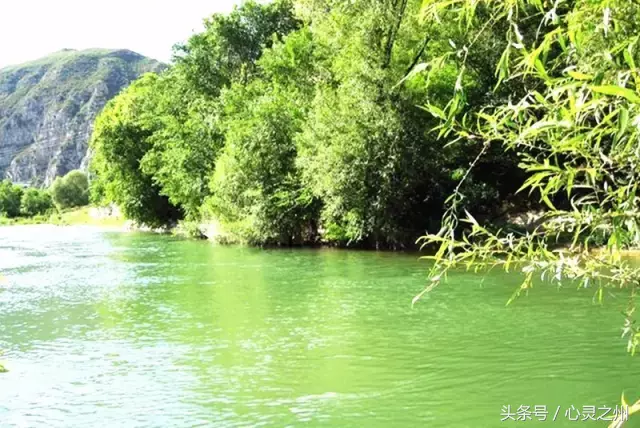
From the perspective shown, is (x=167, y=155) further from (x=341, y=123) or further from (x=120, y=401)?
(x=120, y=401)

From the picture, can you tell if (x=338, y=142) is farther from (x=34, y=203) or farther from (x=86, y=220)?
(x=34, y=203)

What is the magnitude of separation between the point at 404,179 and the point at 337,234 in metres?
4.67

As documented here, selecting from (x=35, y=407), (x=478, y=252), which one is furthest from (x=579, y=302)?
(x=478, y=252)

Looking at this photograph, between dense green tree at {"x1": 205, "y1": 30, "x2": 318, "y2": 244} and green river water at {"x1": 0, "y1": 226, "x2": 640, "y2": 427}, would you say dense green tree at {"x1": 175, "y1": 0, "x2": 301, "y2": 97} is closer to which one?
dense green tree at {"x1": 205, "y1": 30, "x2": 318, "y2": 244}

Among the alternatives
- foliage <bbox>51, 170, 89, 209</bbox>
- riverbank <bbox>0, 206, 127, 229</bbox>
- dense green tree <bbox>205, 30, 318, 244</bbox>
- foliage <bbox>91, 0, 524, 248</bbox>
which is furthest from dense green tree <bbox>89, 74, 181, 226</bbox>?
foliage <bbox>51, 170, 89, 209</bbox>

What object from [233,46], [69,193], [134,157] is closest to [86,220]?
[134,157]

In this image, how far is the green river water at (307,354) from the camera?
899 centimetres

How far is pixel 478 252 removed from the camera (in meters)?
3.56

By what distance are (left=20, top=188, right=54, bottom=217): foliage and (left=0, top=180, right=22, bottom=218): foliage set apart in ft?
4.56

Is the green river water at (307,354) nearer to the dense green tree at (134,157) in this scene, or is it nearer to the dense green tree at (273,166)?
the dense green tree at (273,166)

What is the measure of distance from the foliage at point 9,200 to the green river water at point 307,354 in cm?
12665

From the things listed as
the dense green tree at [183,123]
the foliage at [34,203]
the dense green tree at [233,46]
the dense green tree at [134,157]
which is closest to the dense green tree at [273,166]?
the dense green tree at [183,123]

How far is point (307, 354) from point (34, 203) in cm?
14015

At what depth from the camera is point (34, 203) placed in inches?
5487
